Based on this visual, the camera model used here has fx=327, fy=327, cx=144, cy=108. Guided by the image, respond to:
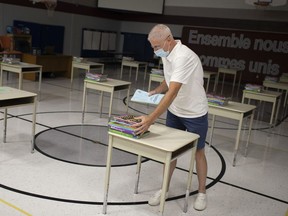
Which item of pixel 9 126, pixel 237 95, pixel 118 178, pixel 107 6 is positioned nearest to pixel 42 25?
pixel 107 6

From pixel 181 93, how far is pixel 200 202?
42.7 inches

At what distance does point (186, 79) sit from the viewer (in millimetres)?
2574

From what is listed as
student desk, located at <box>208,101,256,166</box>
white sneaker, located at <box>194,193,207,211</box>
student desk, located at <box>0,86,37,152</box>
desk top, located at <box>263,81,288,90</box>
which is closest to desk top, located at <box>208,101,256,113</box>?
student desk, located at <box>208,101,256,166</box>

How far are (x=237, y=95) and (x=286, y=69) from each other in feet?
10.6

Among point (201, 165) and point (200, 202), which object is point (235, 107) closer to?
point (201, 165)

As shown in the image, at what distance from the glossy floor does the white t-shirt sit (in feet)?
3.12

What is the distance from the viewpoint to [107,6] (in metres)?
14.5

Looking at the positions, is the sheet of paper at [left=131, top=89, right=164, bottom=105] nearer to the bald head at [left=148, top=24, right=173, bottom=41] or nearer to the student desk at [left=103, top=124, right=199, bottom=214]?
the student desk at [left=103, top=124, right=199, bottom=214]

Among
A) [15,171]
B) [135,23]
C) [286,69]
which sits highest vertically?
[135,23]

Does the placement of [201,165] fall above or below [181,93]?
below

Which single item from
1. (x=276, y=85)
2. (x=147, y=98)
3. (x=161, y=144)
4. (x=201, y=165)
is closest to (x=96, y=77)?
(x=147, y=98)

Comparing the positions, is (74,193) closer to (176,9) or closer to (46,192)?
(46,192)

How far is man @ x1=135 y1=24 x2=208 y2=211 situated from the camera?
253 cm

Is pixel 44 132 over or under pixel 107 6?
under
